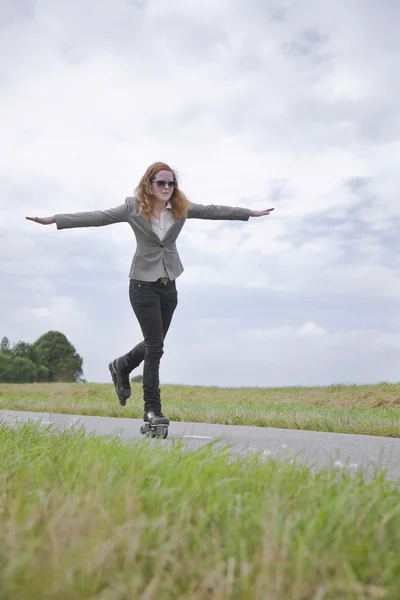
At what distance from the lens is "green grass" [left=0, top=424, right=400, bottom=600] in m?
1.88

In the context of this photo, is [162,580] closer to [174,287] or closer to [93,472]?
[93,472]

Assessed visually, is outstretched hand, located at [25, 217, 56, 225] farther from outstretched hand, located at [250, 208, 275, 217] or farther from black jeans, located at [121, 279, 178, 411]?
outstretched hand, located at [250, 208, 275, 217]

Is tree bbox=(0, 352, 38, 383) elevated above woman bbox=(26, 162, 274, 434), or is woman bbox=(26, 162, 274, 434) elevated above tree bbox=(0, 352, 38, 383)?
tree bbox=(0, 352, 38, 383)

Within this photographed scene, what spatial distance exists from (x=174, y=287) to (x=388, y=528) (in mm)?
4537

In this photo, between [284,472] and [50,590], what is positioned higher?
[284,472]

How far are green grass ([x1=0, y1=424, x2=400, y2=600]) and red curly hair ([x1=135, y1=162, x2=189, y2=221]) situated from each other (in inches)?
147

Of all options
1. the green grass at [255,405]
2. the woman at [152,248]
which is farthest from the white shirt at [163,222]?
the green grass at [255,405]

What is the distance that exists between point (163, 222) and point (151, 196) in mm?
300

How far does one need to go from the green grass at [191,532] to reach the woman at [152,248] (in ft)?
11.1

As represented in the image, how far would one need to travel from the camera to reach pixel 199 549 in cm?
225

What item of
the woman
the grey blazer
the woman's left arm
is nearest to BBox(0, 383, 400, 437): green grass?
the woman

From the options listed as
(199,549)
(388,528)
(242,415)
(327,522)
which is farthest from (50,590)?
(242,415)

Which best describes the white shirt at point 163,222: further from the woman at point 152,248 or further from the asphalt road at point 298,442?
the asphalt road at point 298,442

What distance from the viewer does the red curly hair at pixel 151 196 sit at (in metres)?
6.71
